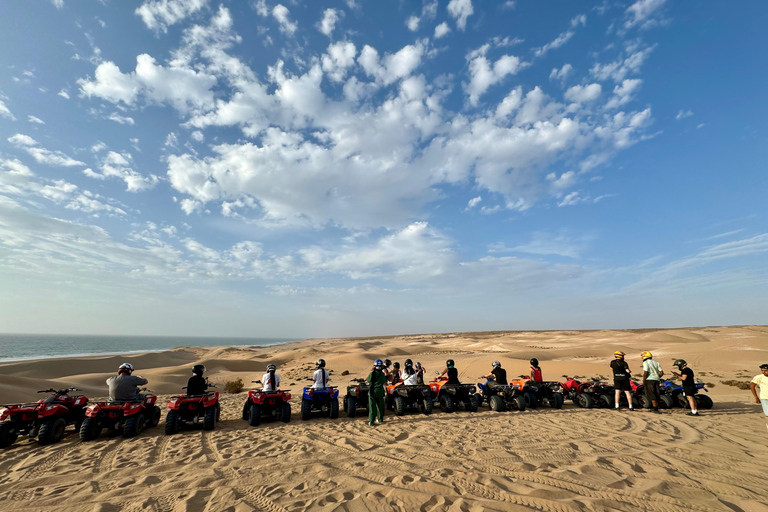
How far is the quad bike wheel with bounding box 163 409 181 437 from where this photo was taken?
324 inches

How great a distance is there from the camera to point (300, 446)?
702 cm

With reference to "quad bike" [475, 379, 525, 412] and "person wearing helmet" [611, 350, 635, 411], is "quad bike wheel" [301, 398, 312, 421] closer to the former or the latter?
"quad bike" [475, 379, 525, 412]

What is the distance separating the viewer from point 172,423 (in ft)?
27.1

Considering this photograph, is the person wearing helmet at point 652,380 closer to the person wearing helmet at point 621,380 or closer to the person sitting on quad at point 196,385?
the person wearing helmet at point 621,380

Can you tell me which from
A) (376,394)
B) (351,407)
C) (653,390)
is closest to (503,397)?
(653,390)

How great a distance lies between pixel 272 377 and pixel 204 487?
478cm

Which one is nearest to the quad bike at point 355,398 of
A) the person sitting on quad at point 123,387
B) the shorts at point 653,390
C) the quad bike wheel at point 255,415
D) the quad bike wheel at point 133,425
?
the quad bike wheel at point 255,415

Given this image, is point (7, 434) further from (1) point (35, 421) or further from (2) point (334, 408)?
(2) point (334, 408)

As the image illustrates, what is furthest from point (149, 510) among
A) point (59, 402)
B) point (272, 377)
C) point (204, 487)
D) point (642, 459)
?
point (642, 459)

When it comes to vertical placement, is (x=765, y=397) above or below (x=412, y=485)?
above

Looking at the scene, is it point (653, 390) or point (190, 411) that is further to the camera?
point (653, 390)

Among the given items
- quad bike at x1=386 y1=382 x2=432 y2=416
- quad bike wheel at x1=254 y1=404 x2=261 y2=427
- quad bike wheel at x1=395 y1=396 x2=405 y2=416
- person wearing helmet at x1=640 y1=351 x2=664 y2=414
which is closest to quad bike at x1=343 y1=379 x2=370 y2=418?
quad bike at x1=386 y1=382 x2=432 y2=416

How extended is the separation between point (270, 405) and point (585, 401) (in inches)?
391

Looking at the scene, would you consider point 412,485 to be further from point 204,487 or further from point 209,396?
point 209,396
